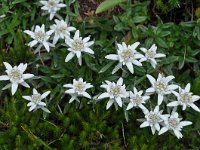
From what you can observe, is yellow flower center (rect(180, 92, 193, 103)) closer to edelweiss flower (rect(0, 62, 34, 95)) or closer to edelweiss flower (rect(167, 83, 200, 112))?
edelweiss flower (rect(167, 83, 200, 112))

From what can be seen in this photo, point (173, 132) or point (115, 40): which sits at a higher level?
point (115, 40)

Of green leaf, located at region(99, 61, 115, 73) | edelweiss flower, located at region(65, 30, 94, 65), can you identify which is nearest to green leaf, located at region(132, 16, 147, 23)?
green leaf, located at region(99, 61, 115, 73)

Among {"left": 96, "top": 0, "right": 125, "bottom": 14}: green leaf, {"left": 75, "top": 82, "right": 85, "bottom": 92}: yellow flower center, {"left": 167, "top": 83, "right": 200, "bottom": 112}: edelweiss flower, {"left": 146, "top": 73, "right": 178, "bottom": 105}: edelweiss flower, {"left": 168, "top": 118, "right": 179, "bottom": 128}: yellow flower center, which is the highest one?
{"left": 96, "top": 0, "right": 125, "bottom": 14}: green leaf

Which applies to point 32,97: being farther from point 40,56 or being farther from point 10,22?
point 10,22

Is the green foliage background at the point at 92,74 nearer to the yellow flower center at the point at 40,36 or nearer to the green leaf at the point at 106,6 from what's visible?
the green leaf at the point at 106,6

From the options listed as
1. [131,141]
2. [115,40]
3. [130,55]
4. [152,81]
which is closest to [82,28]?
[115,40]

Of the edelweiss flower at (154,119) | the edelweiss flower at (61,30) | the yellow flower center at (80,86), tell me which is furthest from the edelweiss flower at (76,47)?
the edelweiss flower at (154,119)
